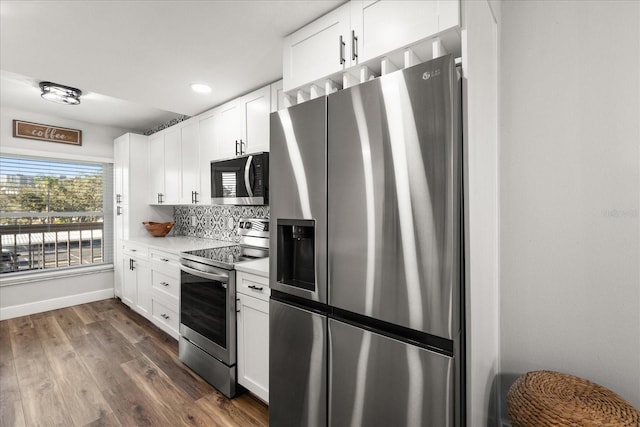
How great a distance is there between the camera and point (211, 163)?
9.45 ft

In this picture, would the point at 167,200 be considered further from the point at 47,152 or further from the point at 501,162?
the point at 501,162

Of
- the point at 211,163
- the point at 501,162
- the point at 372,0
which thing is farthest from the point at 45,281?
the point at 501,162

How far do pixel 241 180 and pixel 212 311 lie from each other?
1068mm

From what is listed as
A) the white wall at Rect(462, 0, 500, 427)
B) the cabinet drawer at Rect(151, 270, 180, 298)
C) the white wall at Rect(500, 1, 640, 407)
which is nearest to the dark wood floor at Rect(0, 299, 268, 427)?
the cabinet drawer at Rect(151, 270, 180, 298)

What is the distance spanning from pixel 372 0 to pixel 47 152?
454 cm

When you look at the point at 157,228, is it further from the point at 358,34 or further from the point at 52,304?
the point at 358,34

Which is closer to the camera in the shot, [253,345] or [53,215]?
[253,345]

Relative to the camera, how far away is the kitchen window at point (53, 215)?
374cm

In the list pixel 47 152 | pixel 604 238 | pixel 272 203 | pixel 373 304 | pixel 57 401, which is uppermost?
pixel 47 152

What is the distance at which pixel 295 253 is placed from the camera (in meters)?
1.68

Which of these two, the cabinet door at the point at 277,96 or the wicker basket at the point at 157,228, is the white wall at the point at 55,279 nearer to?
the wicker basket at the point at 157,228

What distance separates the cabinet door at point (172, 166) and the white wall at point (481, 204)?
3211 mm

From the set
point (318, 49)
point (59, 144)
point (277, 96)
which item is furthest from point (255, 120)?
point (59, 144)

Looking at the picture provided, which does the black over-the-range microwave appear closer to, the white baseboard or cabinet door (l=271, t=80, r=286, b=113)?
cabinet door (l=271, t=80, r=286, b=113)
